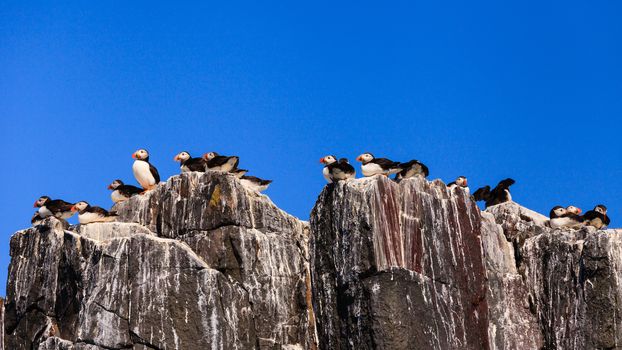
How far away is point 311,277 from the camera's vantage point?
32.4 metres

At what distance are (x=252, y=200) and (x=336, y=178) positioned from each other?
2070 mm

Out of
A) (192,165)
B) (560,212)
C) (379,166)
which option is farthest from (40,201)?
(560,212)

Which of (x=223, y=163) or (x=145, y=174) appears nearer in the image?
(x=223, y=163)

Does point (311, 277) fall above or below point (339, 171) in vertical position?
below

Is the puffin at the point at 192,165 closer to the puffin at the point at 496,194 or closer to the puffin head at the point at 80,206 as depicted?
the puffin head at the point at 80,206

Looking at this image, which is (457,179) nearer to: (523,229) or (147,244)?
(523,229)

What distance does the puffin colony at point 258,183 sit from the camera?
1302 inches

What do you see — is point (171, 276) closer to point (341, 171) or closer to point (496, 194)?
point (341, 171)

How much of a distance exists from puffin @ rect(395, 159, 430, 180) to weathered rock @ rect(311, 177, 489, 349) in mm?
362

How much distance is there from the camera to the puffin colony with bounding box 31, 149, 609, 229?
108 feet

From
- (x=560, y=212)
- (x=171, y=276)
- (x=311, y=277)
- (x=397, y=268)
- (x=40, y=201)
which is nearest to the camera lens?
(x=397, y=268)

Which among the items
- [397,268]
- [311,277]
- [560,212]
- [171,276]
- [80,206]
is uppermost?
[80,206]

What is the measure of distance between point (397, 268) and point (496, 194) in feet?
22.5

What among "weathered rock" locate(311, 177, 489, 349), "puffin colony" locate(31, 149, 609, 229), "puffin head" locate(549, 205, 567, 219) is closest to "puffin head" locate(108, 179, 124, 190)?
"puffin colony" locate(31, 149, 609, 229)
